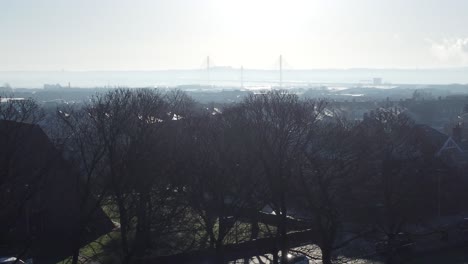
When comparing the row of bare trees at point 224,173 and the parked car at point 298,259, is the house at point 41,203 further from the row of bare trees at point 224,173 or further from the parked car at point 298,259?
the parked car at point 298,259

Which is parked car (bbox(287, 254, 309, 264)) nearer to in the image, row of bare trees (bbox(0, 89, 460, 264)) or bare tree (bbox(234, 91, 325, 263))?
row of bare trees (bbox(0, 89, 460, 264))

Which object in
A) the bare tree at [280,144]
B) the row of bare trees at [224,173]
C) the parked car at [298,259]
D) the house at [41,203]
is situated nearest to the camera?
the house at [41,203]

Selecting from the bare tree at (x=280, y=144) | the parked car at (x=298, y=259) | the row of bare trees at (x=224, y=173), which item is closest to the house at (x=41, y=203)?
the row of bare trees at (x=224, y=173)

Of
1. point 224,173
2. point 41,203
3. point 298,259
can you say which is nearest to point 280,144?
point 224,173

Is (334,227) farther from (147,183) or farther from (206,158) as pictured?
(147,183)

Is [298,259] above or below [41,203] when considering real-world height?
below

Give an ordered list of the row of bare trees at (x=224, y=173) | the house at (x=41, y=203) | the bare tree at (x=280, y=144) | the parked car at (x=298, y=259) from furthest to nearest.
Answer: the parked car at (x=298, y=259), the bare tree at (x=280, y=144), the row of bare trees at (x=224, y=173), the house at (x=41, y=203)

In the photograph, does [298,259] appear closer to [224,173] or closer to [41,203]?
[224,173]

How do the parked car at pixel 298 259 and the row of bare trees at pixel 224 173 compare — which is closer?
the row of bare trees at pixel 224 173
